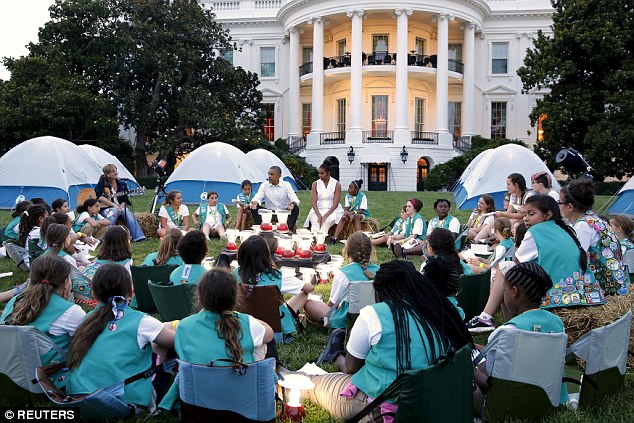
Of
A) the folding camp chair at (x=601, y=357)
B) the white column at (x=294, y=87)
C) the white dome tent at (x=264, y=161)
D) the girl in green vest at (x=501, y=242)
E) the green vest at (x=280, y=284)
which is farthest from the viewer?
the white column at (x=294, y=87)

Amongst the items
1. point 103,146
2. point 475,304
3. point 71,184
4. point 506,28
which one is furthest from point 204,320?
point 506,28

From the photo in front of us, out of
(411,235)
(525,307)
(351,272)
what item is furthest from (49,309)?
(411,235)

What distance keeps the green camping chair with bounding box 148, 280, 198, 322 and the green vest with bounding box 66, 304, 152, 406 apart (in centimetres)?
125

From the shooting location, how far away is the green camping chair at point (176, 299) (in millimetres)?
4438

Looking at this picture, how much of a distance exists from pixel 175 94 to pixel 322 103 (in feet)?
29.2

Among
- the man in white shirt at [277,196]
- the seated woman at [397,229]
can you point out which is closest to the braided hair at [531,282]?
the seated woman at [397,229]

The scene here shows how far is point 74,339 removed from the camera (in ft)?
10.0

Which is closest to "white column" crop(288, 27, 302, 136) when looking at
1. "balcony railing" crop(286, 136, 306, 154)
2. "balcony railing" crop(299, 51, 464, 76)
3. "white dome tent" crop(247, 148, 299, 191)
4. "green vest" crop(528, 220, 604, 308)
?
"balcony railing" crop(286, 136, 306, 154)

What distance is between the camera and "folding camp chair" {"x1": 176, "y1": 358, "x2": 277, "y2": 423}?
A: 2.81 m

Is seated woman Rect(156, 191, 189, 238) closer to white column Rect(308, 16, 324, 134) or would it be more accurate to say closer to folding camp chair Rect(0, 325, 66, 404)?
folding camp chair Rect(0, 325, 66, 404)

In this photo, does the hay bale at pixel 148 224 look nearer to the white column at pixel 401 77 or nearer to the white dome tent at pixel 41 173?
the white dome tent at pixel 41 173

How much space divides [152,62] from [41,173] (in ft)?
47.1

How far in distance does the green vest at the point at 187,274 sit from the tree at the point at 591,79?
19.0 meters

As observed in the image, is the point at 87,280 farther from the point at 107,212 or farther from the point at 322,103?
the point at 322,103
